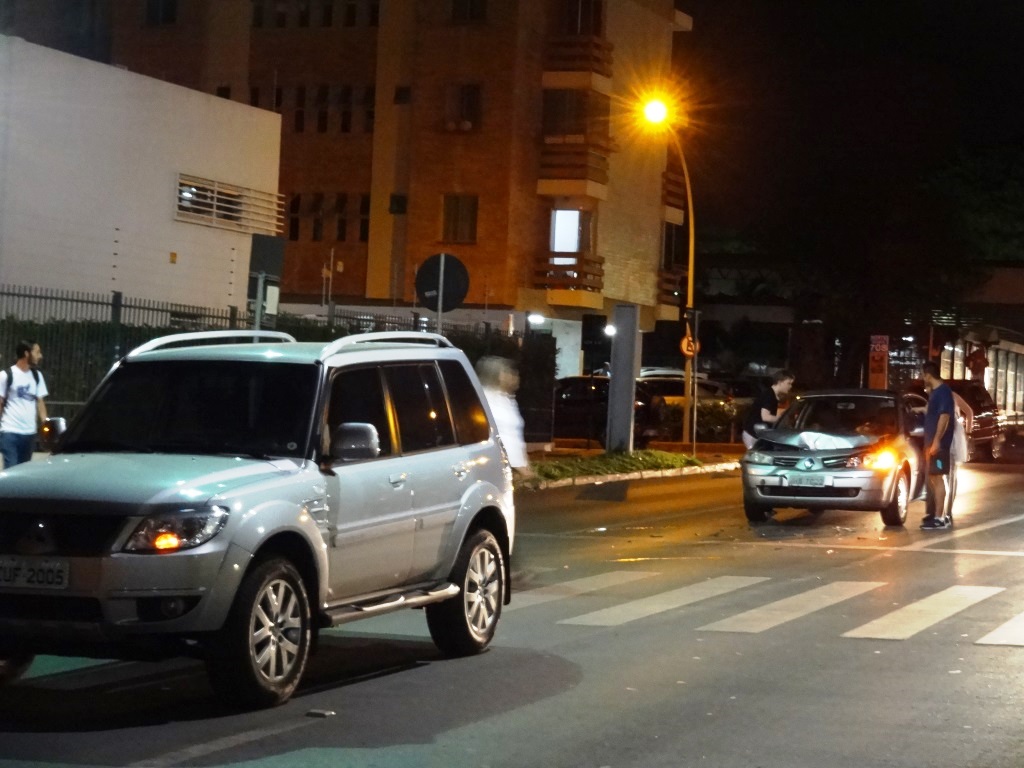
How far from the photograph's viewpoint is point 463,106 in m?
51.0

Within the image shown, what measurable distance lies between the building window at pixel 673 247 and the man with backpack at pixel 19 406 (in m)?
42.8

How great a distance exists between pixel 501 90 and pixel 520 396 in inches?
724

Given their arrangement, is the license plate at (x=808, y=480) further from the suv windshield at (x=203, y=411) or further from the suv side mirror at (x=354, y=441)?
the suv side mirror at (x=354, y=441)

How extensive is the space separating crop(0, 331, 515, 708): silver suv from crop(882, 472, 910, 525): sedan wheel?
10.5 metres

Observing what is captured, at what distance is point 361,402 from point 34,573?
2269 millimetres

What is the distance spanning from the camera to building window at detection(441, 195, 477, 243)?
51.2 metres

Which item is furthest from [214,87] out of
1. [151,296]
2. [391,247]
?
[151,296]

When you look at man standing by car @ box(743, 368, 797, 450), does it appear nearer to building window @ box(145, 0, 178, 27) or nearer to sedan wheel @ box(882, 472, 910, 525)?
sedan wheel @ box(882, 472, 910, 525)

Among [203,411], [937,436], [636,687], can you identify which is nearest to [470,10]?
[937,436]

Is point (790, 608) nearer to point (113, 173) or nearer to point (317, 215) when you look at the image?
point (113, 173)

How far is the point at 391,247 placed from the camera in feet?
175

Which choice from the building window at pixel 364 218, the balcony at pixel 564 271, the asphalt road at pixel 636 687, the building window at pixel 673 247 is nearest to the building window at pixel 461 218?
the balcony at pixel 564 271

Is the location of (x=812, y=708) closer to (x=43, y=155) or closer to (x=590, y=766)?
(x=590, y=766)

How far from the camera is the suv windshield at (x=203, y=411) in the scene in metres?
9.09
